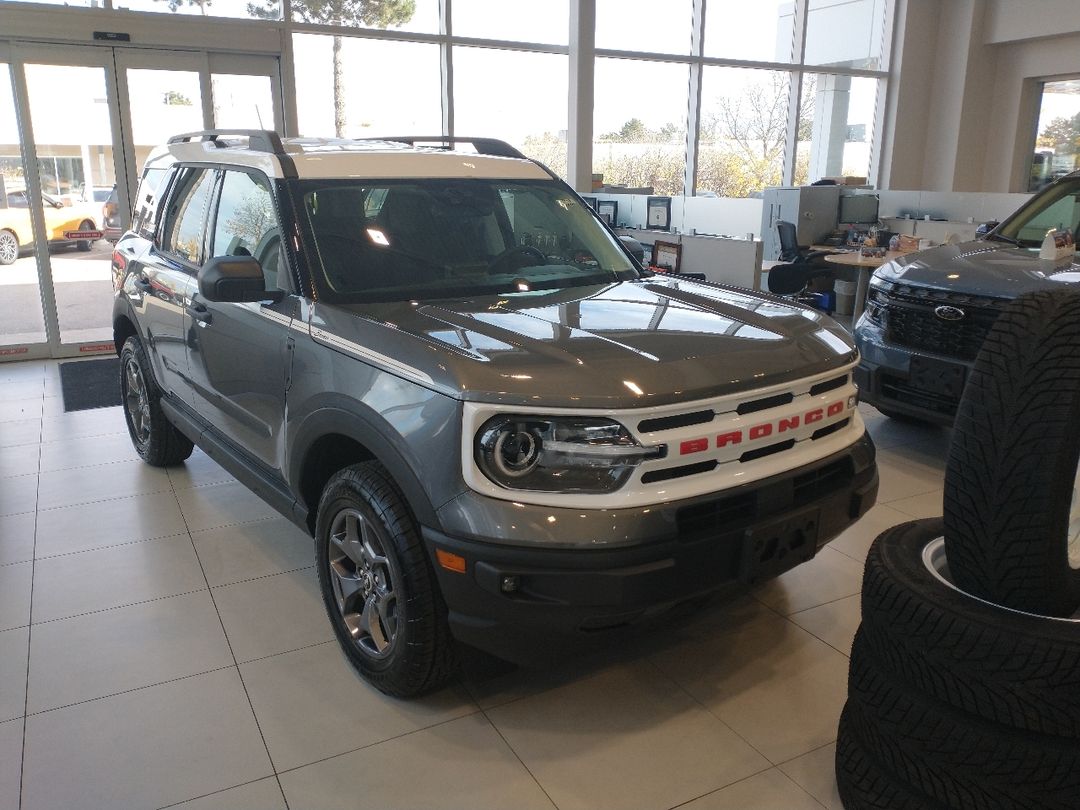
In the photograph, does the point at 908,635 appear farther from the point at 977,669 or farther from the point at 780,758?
the point at 780,758

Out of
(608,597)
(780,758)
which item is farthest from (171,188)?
(780,758)

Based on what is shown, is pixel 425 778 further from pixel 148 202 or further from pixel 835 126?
pixel 835 126

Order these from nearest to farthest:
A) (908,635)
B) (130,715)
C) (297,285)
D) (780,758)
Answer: (908,635)
(780,758)
(130,715)
(297,285)

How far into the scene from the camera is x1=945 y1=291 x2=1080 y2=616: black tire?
63.4 inches

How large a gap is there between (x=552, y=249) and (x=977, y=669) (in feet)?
6.23

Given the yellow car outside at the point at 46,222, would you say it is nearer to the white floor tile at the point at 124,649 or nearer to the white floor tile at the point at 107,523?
the white floor tile at the point at 107,523

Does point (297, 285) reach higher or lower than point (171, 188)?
lower

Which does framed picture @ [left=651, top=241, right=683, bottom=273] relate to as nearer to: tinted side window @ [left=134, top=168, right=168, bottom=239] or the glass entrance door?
tinted side window @ [left=134, top=168, right=168, bottom=239]

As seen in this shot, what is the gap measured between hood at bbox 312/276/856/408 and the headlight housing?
0.06 m

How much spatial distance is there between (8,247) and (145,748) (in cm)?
602

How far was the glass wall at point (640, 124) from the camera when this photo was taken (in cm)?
1005

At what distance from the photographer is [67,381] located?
6.15m

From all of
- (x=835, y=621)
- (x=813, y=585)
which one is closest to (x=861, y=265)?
(x=813, y=585)

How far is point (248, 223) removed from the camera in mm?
2875
